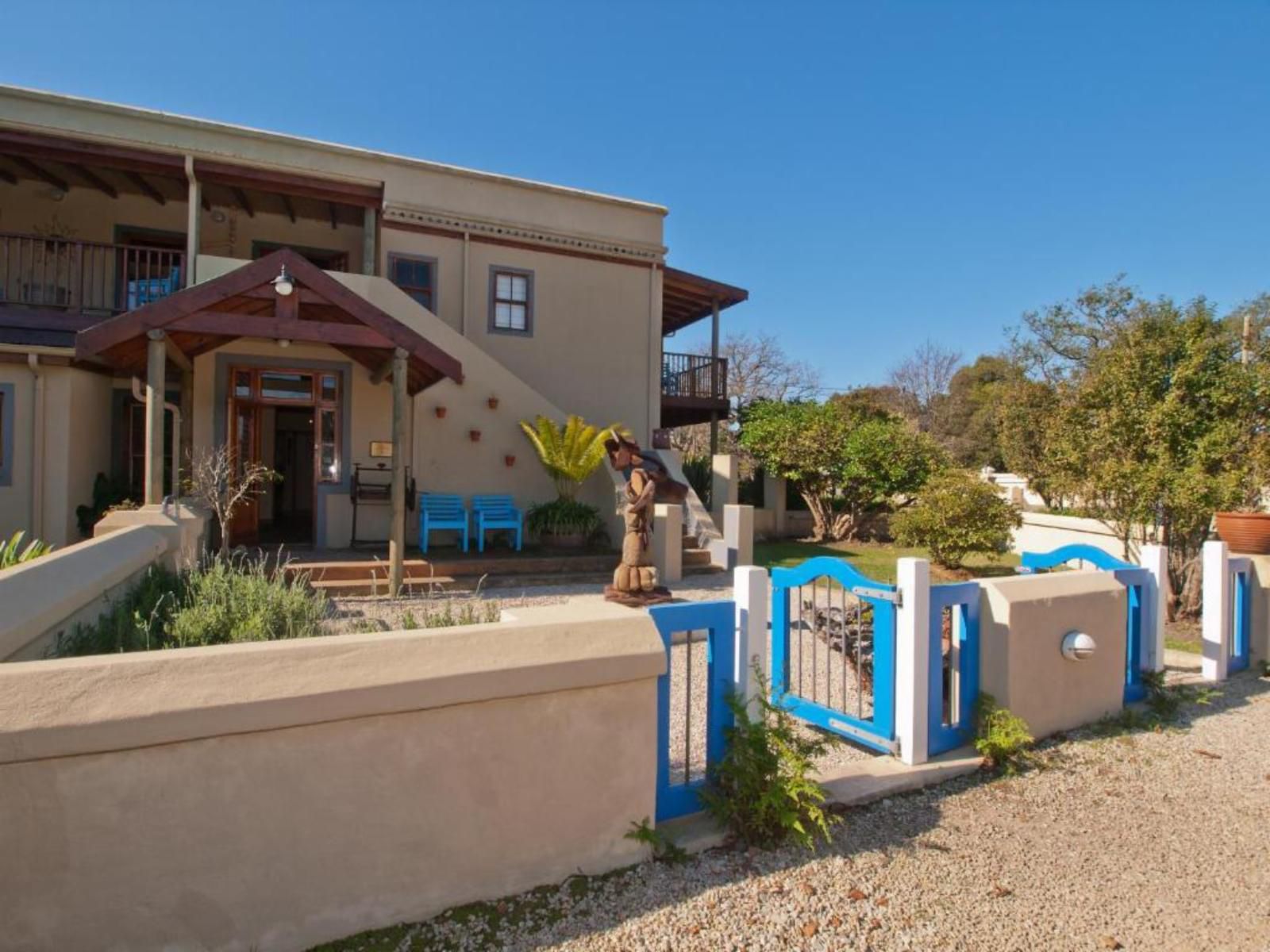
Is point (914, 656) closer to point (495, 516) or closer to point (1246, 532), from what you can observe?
point (1246, 532)

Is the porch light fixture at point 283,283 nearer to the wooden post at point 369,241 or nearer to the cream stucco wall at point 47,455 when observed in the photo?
the wooden post at point 369,241

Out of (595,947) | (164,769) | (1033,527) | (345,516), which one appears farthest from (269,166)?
(1033,527)

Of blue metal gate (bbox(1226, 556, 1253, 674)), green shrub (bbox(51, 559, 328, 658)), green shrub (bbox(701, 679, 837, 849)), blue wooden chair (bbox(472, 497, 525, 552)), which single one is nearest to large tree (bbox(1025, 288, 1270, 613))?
blue metal gate (bbox(1226, 556, 1253, 674))

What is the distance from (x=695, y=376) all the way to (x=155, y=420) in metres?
12.3

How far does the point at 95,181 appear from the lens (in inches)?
480

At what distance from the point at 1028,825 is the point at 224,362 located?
1195 centimetres

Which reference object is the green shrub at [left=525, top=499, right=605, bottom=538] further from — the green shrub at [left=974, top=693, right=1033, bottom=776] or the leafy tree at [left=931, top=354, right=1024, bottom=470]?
the leafy tree at [left=931, top=354, right=1024, bottom=470]

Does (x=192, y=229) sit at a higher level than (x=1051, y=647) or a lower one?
higher

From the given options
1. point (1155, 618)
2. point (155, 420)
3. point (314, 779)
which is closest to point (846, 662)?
point (1155, 618)

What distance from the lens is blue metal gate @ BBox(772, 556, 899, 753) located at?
14.4 ft

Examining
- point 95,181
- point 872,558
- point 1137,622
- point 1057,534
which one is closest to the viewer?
point 1137,622

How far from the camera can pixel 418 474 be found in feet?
40.0

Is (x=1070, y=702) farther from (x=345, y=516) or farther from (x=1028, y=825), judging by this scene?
(x=345, y=516)

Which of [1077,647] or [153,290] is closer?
[1077,647]
